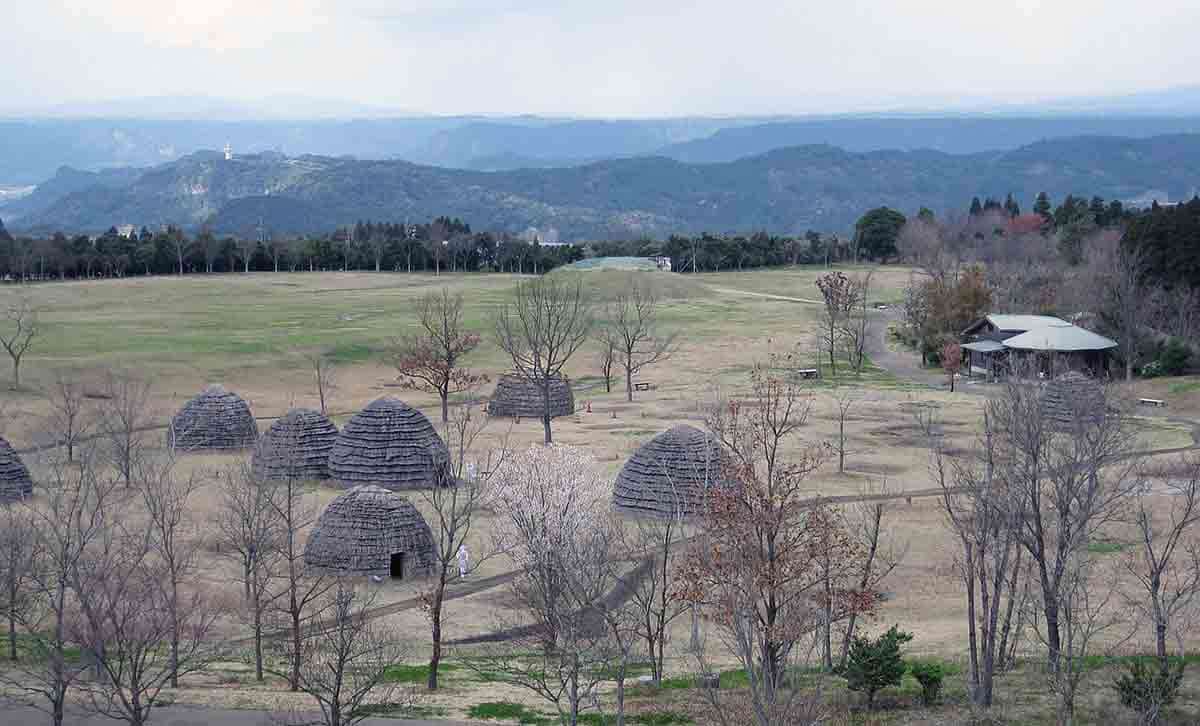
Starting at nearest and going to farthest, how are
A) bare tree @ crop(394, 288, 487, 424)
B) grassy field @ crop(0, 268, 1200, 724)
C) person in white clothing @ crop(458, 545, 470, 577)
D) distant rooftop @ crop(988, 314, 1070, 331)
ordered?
grassy field @ crop(0, 268, 1200, 724), person in white clothing @ crop(458, 545, 470, 577), bare tree @ crop(394, 288, 487, 424), distant rooftop @ crop(988, 314, 1070, 331)

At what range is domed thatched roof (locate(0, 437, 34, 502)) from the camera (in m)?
36.8

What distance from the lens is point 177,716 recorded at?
2028 cm

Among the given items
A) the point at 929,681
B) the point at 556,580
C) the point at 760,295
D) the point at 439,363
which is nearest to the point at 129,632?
the point at 556,580

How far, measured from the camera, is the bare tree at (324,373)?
5783 cm

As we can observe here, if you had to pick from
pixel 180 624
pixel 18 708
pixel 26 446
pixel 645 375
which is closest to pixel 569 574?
pixel 180 624

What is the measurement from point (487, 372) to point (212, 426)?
74.9ft

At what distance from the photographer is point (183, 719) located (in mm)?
20109

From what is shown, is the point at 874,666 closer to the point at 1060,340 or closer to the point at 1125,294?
the point at 1060,340

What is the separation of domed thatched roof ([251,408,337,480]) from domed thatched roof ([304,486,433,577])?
8.05m

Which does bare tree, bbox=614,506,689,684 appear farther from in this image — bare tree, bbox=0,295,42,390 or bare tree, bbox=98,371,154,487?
bare tree, bbox=0,295,42,390

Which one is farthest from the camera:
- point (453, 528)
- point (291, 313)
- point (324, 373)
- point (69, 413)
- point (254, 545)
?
point (291, 313)

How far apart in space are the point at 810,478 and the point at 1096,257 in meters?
46.8

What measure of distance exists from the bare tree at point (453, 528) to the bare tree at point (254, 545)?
3.15m

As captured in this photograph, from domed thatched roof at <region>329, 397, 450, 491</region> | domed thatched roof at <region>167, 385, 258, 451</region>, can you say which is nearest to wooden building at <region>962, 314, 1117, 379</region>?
domed thatched roof at <region>329, 397, 450, 491</region>
